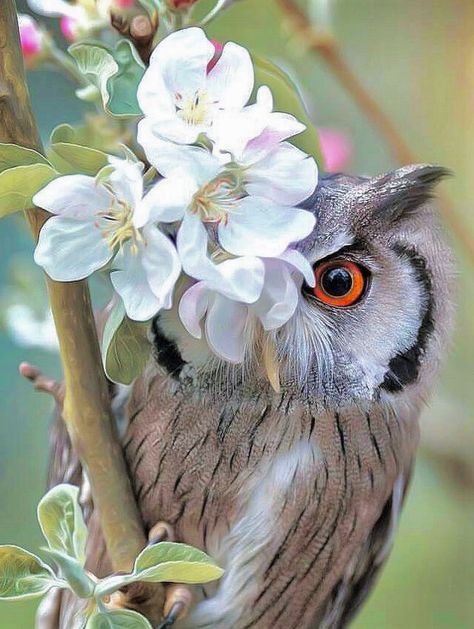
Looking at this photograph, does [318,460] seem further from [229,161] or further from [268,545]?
[229,161]

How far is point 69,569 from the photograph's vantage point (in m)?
0.48

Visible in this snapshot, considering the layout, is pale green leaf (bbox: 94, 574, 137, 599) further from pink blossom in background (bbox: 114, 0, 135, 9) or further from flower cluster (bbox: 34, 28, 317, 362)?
pink blossom in background (bbox: 114, 0, 135, 9)

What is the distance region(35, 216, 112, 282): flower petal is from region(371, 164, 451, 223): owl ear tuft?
25cm

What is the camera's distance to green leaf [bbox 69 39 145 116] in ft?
1.58

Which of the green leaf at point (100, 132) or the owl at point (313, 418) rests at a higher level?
the green leaf at point (100, 132)

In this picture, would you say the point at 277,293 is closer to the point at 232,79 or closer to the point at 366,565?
the point at 232,79

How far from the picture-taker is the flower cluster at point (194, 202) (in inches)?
16.7

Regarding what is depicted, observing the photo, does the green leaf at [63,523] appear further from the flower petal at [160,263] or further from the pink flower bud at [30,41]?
the pink flower bud at [30,41]

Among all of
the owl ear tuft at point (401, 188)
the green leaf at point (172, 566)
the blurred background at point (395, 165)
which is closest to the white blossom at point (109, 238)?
the green leaf at point (172, 566)

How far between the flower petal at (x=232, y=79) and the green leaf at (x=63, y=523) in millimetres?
243

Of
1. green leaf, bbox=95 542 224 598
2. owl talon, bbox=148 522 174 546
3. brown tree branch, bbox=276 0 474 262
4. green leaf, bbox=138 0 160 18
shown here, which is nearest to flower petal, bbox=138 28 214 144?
green leaf, bbox=138 0 160 18

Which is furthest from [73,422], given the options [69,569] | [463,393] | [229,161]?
[463,393]

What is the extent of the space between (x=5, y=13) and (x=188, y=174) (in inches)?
6.0

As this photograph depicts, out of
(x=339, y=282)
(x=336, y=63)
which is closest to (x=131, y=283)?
(x=339, y=282)
